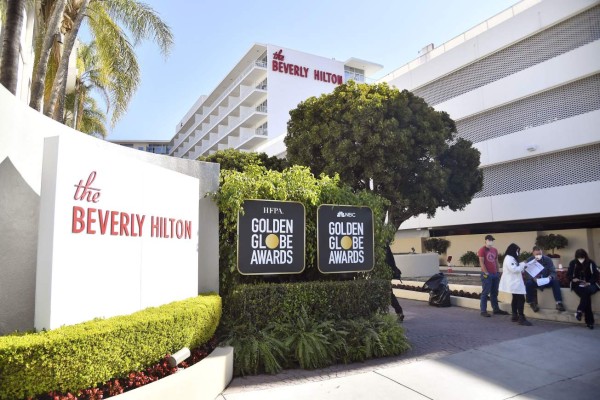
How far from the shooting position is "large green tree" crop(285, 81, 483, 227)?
14.5 m

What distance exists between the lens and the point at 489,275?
9680 mm

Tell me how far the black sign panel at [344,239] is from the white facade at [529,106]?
1753cm

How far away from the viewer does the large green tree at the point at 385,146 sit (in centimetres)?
1455

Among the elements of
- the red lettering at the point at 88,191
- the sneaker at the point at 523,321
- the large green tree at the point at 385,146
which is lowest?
the sneaker at the point at 523,321

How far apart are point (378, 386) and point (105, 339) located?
3226 mm

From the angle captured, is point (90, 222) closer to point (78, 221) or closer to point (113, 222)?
point (78, 221)

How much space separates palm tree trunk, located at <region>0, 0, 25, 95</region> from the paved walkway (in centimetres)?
664

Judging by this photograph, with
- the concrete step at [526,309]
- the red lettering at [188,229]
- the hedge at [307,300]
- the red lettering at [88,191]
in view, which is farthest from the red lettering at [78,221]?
the concrete step at [526,309]

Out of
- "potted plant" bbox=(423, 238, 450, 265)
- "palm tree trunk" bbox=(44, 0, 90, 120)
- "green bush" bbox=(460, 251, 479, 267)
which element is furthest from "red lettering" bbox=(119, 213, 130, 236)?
"potted plant" bbox=(423, 238, 450, 265)

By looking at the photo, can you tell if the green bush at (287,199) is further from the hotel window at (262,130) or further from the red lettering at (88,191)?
the hotel window at (262,130)

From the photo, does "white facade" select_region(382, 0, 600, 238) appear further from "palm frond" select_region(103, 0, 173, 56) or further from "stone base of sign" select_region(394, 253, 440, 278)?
"palm frond" select_region(103, 0, 173, 56)

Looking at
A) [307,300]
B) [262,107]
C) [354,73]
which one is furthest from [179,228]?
[354,73]

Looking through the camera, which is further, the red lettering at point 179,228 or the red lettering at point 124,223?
the red lettering at point 179,228

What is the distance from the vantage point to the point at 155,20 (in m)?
13.4
